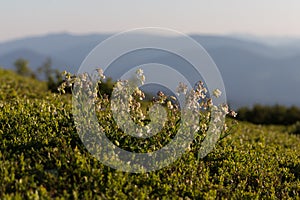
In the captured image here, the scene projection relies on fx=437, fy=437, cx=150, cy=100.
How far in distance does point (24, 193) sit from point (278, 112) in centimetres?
2398

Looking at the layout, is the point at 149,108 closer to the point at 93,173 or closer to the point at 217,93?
the point at 217,93

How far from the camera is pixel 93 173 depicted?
23.6 ft

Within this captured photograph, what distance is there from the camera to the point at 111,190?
6.93 metres

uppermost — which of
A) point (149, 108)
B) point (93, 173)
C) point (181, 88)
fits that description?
point (181, 88)

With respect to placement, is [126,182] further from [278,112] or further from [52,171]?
[278,112]

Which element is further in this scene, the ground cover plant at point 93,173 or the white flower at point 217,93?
the white flower at point 217,93

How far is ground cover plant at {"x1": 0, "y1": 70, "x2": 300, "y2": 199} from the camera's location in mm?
6891

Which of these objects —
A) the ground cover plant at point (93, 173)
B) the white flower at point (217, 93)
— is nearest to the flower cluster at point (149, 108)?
the white flower at point (217, 93)

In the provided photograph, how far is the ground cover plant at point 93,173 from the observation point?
22.6 feet

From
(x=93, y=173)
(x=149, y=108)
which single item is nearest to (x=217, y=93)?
(x=149, y=108)

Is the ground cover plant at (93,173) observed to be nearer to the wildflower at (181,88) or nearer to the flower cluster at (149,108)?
the flower cluster at (149,108)

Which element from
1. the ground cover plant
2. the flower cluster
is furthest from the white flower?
the ground cover plant

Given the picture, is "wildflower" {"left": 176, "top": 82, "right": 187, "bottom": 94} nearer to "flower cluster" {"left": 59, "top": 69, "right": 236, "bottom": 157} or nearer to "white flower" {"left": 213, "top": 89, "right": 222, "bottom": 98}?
"flower cluster" {"left": 59, "top": 69, "right": 236, "bottom": 157}

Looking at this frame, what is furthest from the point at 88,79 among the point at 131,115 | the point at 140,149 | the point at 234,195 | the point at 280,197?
the point at 280,197
